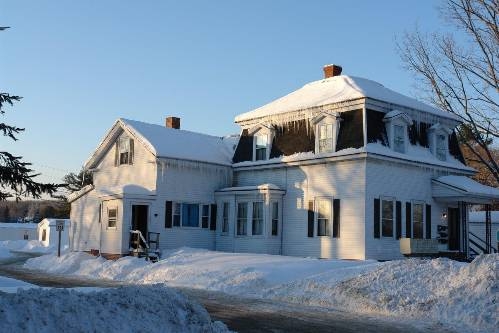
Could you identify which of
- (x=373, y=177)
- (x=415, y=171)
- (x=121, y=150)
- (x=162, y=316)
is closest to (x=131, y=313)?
(x=162, y=316)

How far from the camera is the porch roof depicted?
25.5 m

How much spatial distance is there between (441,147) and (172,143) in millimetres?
12996

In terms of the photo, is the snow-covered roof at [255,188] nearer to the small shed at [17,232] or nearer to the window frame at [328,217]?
the window frame at [328,217]

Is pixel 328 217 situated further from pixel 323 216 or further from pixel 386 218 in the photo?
pixel 386 218

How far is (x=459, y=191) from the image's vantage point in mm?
25625

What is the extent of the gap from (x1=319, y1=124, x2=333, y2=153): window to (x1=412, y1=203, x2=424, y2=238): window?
14.7ft

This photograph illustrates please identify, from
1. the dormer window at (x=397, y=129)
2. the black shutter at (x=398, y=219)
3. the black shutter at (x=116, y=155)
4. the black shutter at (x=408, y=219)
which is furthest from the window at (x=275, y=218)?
the black shutter at (x=116, y=155)

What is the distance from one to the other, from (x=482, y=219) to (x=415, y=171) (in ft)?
43.9

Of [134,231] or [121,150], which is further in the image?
[121,150]

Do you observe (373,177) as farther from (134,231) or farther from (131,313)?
(131,313)

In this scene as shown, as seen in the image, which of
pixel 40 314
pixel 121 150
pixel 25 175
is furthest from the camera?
pixel 121 150

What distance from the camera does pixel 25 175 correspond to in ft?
39.5

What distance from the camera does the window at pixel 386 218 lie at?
24.8 m

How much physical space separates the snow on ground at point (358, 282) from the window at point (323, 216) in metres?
3.76
